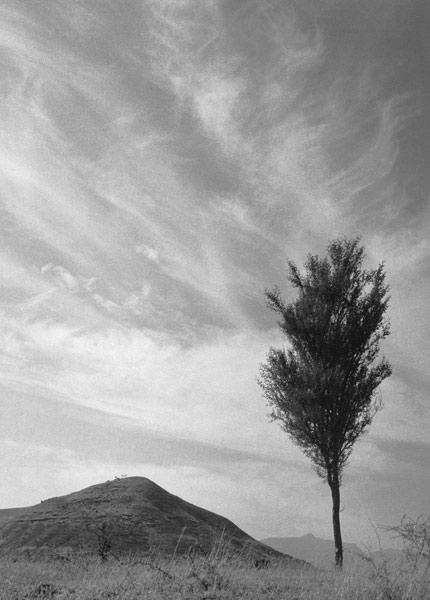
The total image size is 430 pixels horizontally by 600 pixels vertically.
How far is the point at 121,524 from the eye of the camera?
2900cm

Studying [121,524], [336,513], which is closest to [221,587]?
[336,513]

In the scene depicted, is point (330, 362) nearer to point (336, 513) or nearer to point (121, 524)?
point (336, 513)

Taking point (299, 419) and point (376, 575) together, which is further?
point (299, 419)

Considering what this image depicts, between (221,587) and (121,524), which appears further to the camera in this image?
(121,524)

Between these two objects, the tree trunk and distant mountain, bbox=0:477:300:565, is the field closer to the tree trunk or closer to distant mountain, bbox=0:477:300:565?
the tree trunk

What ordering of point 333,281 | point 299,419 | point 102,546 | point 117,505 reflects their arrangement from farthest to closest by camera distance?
point 117,505 → point 333,281 → point 299,419 → point 102,546

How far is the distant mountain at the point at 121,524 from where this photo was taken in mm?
26397

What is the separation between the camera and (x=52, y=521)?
99.5 ft

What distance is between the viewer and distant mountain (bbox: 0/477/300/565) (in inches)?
1039

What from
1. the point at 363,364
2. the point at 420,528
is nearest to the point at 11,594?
the point at 420,528

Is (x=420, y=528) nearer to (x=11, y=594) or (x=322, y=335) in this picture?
(x=11, y=594)

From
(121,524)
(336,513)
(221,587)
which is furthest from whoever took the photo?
(121,524)

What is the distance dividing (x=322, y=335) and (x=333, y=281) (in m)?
3.03

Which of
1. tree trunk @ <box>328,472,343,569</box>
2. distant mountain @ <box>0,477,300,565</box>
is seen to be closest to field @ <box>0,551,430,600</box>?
tree trunk @ <box>328,472,343,569</box>
